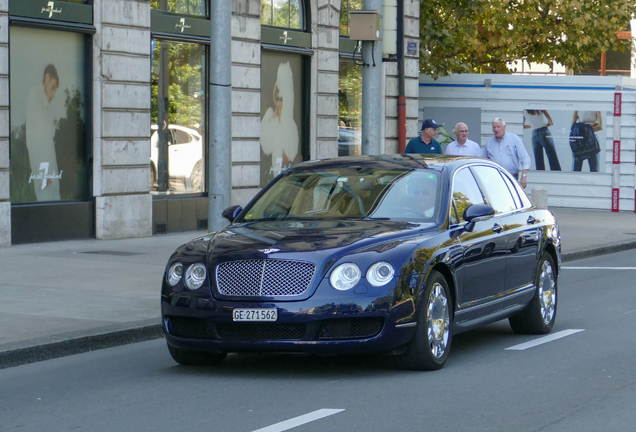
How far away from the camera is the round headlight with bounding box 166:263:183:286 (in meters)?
7.15

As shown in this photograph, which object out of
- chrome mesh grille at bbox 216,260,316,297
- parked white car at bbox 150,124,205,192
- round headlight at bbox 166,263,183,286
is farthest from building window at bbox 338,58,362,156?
chrome mesh grille at bbox 216,260,316,297

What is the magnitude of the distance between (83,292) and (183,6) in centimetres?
854

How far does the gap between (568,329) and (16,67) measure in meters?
9.08

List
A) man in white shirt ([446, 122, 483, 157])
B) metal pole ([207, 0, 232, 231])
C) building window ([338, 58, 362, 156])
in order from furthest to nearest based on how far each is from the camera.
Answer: building window ([338, 58, 362, 156]), man in white shirt ([446, 122, 483, 157]), metal pole ([207, 0, 232, 231])

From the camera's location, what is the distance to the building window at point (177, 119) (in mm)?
17750

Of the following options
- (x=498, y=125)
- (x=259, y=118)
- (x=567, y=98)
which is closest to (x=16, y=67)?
(x=259, y=118)

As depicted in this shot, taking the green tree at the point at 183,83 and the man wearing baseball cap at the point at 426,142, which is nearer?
the man wearing baseball cap at the point at 426,142

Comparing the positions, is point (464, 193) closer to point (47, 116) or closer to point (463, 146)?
point (463, 146)

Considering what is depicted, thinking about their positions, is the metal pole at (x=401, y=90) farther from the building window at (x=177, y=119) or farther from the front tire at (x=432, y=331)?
the front tire at (x=432, y=331)

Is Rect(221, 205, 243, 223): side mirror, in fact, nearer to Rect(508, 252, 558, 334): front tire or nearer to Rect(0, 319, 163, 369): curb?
Rect(0, 319, 163, 369): curb

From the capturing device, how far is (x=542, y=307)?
9.00m

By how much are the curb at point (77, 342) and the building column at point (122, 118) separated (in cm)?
765

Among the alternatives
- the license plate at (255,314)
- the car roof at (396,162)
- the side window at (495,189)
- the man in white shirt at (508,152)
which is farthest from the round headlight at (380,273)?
the man in white shirt at (508,152)

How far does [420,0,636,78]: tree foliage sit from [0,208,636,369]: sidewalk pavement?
13.7 m
